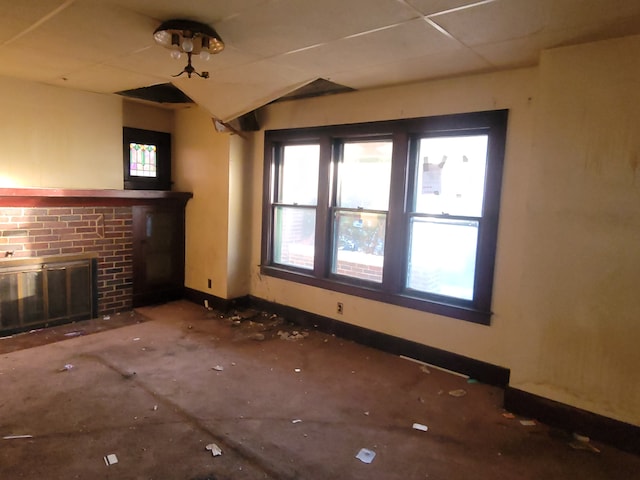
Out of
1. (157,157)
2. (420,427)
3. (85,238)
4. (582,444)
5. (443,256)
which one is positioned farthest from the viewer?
(157,157)

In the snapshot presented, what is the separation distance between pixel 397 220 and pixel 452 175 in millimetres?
592

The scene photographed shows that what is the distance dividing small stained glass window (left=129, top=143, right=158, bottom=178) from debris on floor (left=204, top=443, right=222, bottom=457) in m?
3.57

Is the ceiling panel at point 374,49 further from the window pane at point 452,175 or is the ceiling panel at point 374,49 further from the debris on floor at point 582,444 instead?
the debris on floor at point 582,444

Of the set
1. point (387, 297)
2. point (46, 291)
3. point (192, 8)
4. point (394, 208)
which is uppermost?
point (192, 8)

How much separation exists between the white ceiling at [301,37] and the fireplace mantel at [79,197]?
1059 millimetres

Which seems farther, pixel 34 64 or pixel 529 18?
pixel 34 64

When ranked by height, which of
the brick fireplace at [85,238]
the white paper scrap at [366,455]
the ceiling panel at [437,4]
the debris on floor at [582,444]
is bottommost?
the white paper scrap at [366,455]

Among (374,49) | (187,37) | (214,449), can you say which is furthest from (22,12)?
(214,449)

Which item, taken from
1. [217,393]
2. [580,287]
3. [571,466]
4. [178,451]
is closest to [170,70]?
[217,393]

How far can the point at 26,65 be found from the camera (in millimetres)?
3344

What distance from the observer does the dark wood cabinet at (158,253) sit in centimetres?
475

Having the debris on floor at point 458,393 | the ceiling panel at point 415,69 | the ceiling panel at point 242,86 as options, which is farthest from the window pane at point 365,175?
the debris on floor at point 458,393

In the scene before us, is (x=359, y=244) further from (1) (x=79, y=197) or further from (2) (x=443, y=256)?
(1) (x=79, y=197)

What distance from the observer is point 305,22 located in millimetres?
Result: 2236
